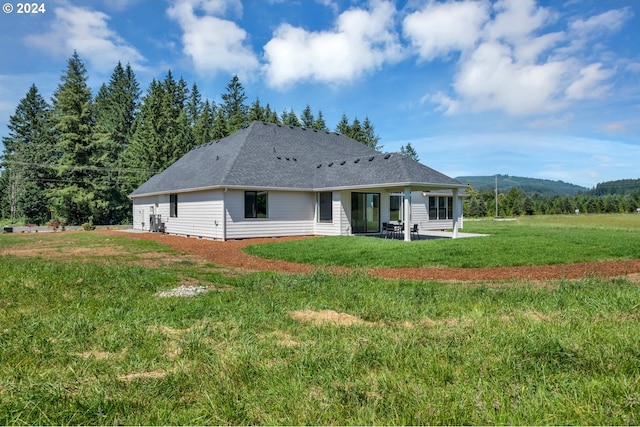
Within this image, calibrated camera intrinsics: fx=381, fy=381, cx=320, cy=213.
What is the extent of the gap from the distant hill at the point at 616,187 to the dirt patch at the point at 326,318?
164399 mm

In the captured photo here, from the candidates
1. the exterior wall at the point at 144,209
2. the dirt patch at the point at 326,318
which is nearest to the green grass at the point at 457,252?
the dirt patch at the point at 326,318

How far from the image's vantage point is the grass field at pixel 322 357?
2600mm

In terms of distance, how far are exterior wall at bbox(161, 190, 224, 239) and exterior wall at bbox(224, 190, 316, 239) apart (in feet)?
1.95

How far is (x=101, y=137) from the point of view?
125 feet

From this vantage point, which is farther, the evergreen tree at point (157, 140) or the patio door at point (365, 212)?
the evergreen tree at point (157, 140)

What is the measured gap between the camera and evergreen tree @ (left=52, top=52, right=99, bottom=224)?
3603 centimetres

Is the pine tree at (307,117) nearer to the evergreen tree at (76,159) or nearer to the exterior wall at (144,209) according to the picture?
the evergreen tree at (76,159)

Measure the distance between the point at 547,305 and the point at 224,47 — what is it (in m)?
14.6

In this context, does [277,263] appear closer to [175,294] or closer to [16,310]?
[175,294]

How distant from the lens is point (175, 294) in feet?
22.0

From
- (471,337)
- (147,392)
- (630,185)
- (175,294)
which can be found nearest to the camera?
(147,392)

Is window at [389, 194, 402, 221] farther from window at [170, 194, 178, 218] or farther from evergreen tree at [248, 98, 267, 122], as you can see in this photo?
evergreen tree at [248, 98, 267, 122]

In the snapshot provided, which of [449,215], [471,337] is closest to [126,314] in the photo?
[471,337]

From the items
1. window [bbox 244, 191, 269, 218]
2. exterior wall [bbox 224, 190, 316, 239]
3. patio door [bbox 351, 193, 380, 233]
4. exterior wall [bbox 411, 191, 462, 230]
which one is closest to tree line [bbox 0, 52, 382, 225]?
exterior wall [bbox 224, 190, 316, 239]
